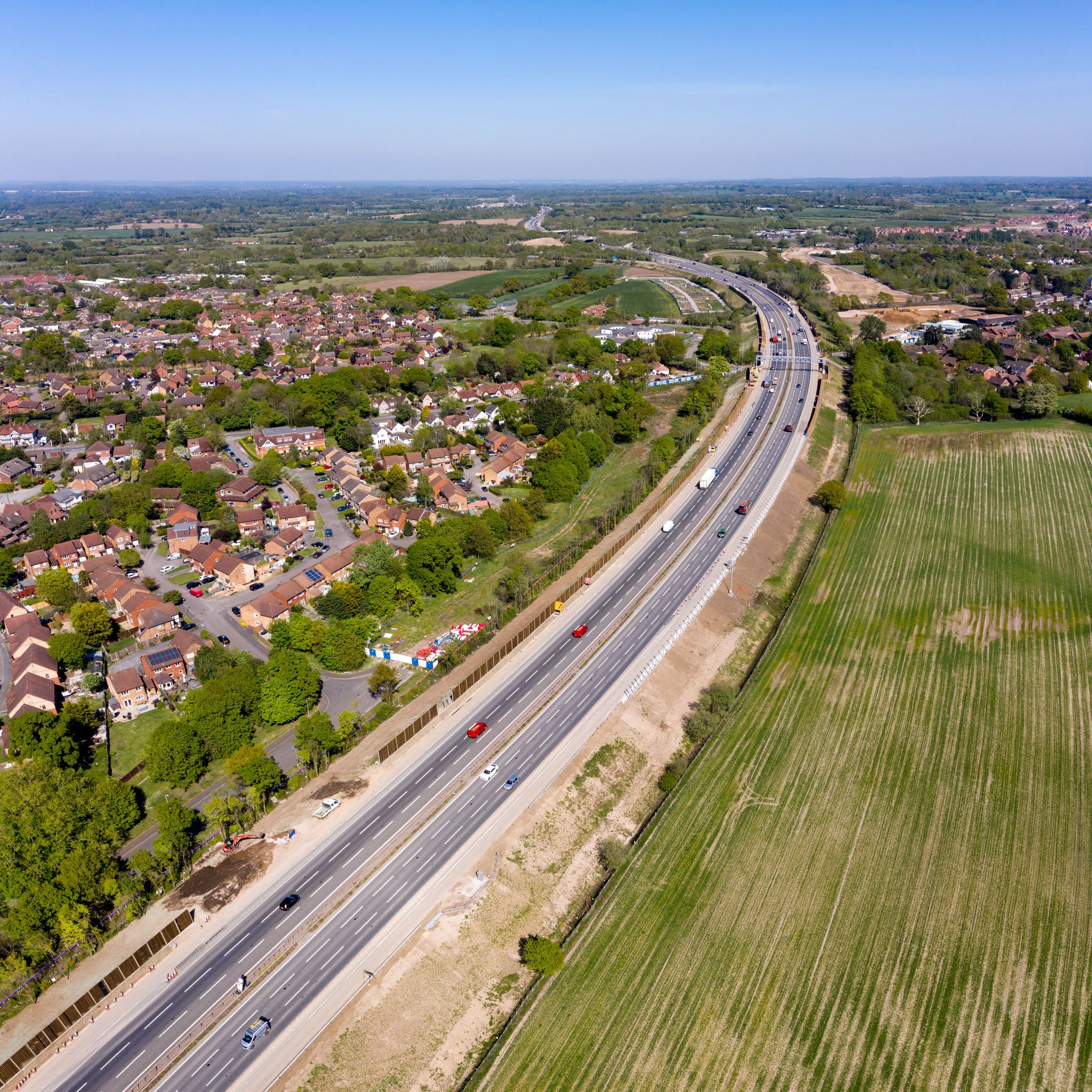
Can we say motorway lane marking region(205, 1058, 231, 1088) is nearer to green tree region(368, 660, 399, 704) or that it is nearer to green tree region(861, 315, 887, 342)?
green tree region(368, 660, 399, 704)

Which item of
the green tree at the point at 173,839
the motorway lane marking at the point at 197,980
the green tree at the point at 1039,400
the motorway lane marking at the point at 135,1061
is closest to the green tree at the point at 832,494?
the green tree at the point at 1039,400

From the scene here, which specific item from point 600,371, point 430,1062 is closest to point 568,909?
point 430,1062

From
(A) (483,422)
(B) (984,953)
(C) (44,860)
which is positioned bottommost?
(B) (984,953)

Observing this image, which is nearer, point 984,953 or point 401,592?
point 984,953

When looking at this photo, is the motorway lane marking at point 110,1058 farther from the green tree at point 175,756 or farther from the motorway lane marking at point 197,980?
the green tree at point 175,756

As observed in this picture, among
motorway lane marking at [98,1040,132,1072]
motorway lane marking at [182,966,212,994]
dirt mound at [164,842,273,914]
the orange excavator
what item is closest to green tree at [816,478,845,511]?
the orange excavator

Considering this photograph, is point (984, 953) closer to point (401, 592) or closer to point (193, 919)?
point (193, 919)
